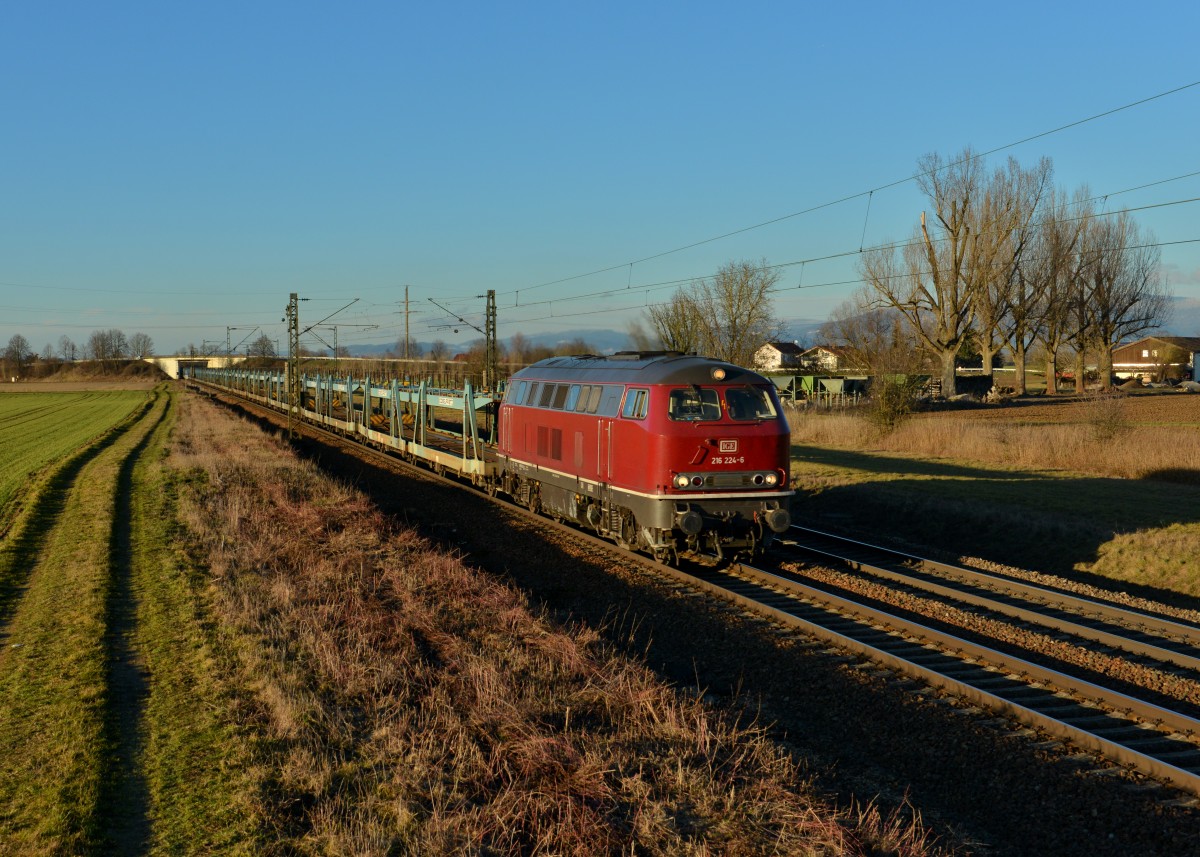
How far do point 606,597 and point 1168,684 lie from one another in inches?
271

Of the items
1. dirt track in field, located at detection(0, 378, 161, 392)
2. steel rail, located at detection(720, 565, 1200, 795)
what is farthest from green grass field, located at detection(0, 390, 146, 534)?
dirt track in field, located at detection(0, 378, 161, 392)

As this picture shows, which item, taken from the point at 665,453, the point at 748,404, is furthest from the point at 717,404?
the point at 665,453

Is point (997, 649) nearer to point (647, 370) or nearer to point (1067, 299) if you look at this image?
point (647, 370)

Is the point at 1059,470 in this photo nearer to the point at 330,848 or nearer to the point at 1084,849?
the point at 1084,849

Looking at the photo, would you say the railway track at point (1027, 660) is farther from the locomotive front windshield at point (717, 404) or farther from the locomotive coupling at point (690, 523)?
the locomotive front windshield at point (717, 404)

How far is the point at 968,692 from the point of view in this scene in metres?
9.23

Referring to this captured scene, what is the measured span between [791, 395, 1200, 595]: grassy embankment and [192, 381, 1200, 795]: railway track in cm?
361

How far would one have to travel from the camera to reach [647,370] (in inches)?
618

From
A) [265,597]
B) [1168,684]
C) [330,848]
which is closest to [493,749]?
[330,848]

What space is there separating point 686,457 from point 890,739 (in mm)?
6681

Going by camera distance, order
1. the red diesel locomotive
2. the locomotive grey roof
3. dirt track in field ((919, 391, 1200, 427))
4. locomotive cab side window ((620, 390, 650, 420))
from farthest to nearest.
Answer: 1. dirt track in field ((919, 391, 1200, 427))
2. locomotive cab side window ((620, 390, 650, 420))
3. the locomotive grey roof
4. the red diesel locomotive

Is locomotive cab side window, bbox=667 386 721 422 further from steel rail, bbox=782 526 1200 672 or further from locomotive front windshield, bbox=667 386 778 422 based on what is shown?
steel rail, bbox=782 526 1200 672

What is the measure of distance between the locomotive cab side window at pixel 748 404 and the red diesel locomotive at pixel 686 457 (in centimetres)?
2

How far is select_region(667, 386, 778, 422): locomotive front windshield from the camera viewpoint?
14.8 m
